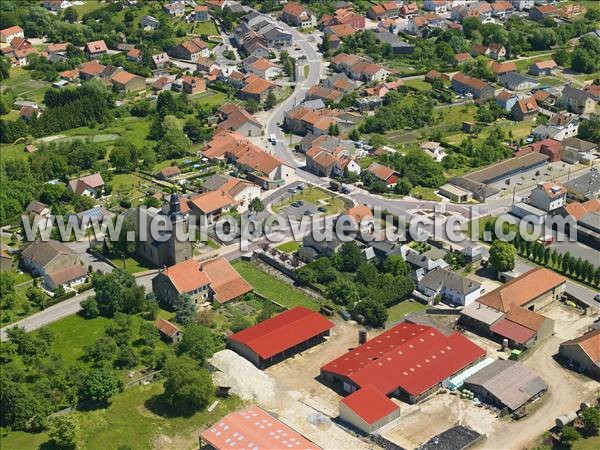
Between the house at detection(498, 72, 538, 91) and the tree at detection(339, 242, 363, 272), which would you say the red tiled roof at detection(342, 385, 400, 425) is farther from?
the house at detection(498, 72, 538, 91)

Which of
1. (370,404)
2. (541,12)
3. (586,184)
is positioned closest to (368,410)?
(370,404)

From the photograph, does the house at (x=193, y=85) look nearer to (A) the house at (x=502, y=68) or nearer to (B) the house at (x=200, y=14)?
(B) the house at (x=200, y=14)

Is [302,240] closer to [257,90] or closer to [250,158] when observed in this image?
[250,158]

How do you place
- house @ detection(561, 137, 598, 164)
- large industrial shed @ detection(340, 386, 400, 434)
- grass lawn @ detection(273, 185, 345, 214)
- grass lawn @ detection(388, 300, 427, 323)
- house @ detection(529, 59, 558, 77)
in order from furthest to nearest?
house @ detection(529, 59, 558, 77) < house @ detection(561, 137, 598, 164) < grass lawn @ detection(273, 185, 345, 214) < grass lawn @ detection(388, 300, 427, 323) < large industrial shed @ detection(340, 386, 400, 434)

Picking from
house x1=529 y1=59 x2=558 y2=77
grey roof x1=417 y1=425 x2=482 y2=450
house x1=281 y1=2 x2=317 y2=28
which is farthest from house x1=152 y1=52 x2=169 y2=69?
grey roof x1=417 y1=425 x2=482 y2=450

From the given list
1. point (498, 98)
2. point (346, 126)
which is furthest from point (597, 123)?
point (346, 126)

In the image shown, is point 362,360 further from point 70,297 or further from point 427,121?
point 427,121
